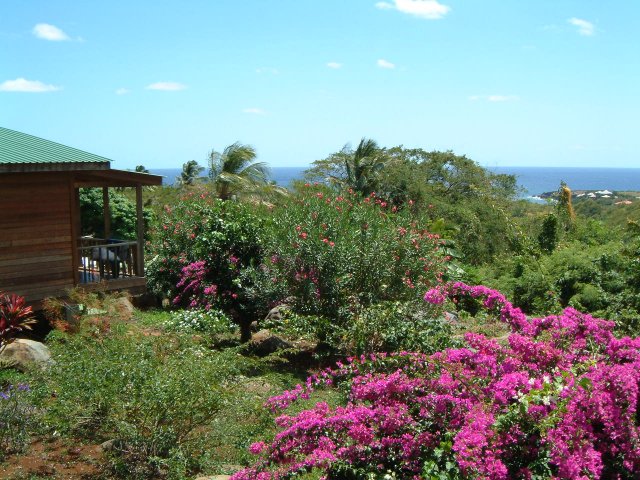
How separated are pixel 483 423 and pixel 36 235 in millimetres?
9513

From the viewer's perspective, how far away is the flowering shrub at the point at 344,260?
414 inches

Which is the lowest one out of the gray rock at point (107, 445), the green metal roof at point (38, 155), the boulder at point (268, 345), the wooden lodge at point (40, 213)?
the boulder at point (268, 345)

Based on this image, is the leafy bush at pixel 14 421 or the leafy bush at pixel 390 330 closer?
the leafy bush at pixel 14 421

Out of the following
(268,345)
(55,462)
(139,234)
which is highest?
(139,234)

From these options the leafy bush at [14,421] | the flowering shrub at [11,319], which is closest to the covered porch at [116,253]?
the flowering shrub at [11,319]

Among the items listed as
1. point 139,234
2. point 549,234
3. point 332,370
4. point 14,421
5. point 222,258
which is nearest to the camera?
point 14,421

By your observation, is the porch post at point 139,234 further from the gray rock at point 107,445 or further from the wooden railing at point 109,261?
the gray rock at point 107,445

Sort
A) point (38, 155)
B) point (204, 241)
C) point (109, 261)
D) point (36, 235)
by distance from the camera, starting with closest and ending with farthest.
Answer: point (38, 155)
point (36, 235)
point (204, 241)
point (109, 261)

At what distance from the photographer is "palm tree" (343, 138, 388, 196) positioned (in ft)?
86.9

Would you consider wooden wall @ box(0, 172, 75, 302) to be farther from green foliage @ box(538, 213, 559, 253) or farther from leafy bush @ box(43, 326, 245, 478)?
green foliage @ box(538, 213, 559, 253)

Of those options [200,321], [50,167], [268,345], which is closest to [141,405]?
[268,345]

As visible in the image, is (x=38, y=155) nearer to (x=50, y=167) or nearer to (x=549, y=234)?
(x=50, y=167)

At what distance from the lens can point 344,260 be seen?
34.5 ft

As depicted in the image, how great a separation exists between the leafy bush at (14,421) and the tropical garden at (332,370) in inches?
0.6
